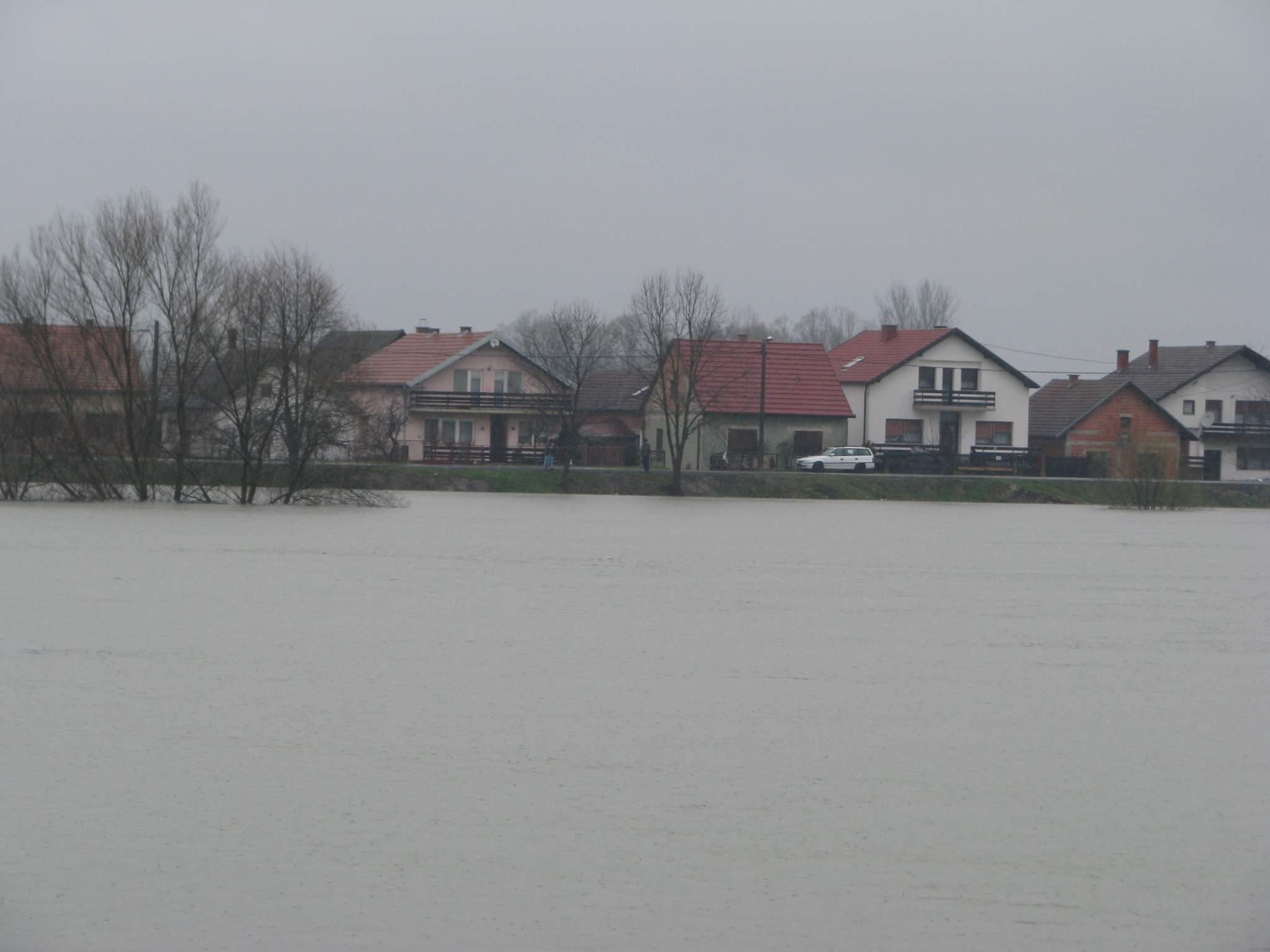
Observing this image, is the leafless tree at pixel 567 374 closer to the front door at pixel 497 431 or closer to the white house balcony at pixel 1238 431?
the front door at pixel 497 431

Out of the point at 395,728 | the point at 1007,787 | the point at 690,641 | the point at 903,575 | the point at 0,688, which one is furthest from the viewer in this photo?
the point at 903,575

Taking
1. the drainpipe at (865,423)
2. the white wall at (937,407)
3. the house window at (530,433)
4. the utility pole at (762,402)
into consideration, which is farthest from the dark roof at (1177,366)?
the house window at (530,433)

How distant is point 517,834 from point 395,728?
11.0ft

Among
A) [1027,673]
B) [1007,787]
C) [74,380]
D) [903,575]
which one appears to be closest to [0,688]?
[1007,787]

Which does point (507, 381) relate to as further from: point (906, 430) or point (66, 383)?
point (66, 383)

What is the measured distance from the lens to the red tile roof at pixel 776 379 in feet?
216

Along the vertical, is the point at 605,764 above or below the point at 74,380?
below

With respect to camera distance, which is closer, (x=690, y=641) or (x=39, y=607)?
(x=690, y=641)

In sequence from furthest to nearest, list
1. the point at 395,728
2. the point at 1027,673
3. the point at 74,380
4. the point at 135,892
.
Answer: the point at 74,380
the point at 1027,673
the point at 395,728
the point at 135,892

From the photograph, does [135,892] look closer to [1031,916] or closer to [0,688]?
[1031,916]

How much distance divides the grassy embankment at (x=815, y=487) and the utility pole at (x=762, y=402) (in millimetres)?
6706

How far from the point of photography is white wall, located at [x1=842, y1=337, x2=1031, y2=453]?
230 ft

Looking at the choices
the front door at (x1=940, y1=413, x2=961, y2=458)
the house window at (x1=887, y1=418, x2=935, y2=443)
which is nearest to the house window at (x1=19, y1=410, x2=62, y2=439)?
the house window at (x1=887, y1=418, x2=935, y2=443)

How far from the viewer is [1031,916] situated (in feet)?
27.7
